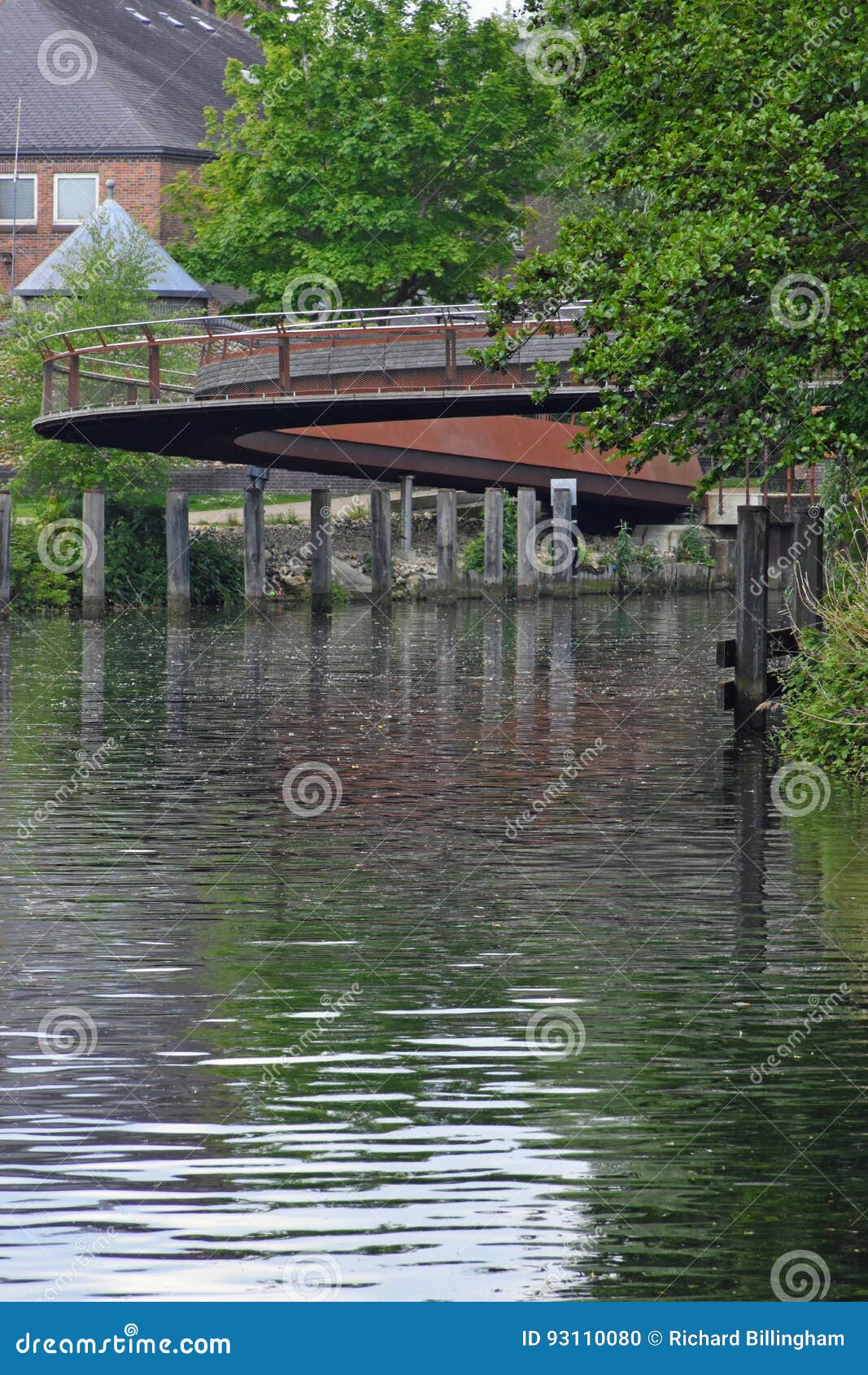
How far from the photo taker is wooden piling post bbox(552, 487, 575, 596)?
54.6 meters

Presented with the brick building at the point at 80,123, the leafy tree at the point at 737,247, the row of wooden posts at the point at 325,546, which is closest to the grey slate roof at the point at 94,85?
the brick building at the point at 80,123

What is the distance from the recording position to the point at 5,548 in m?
46.3

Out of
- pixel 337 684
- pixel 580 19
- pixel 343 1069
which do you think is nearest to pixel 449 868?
pixel 343 1069

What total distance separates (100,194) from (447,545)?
25.5m

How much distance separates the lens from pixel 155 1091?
909 cm

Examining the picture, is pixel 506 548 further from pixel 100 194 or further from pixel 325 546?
pixel 100 194

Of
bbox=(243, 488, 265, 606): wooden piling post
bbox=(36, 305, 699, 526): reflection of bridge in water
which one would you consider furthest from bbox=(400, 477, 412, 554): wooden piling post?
bbox=(243, 488, 265, 606): wooden piling post

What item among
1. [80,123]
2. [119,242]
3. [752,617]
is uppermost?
[80,123]

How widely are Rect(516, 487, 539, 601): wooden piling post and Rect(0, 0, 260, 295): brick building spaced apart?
21.0m

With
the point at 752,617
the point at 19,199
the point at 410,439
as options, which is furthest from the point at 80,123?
the point at 752,617

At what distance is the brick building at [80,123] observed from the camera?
70812 mm

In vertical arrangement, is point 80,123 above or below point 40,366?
above

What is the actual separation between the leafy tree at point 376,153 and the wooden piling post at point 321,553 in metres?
6.79

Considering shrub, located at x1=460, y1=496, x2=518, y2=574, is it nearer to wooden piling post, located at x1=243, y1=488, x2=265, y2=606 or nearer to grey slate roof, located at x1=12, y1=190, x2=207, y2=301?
wooden piling post, located at x1=243, y1=488, x2=265, y2=606
